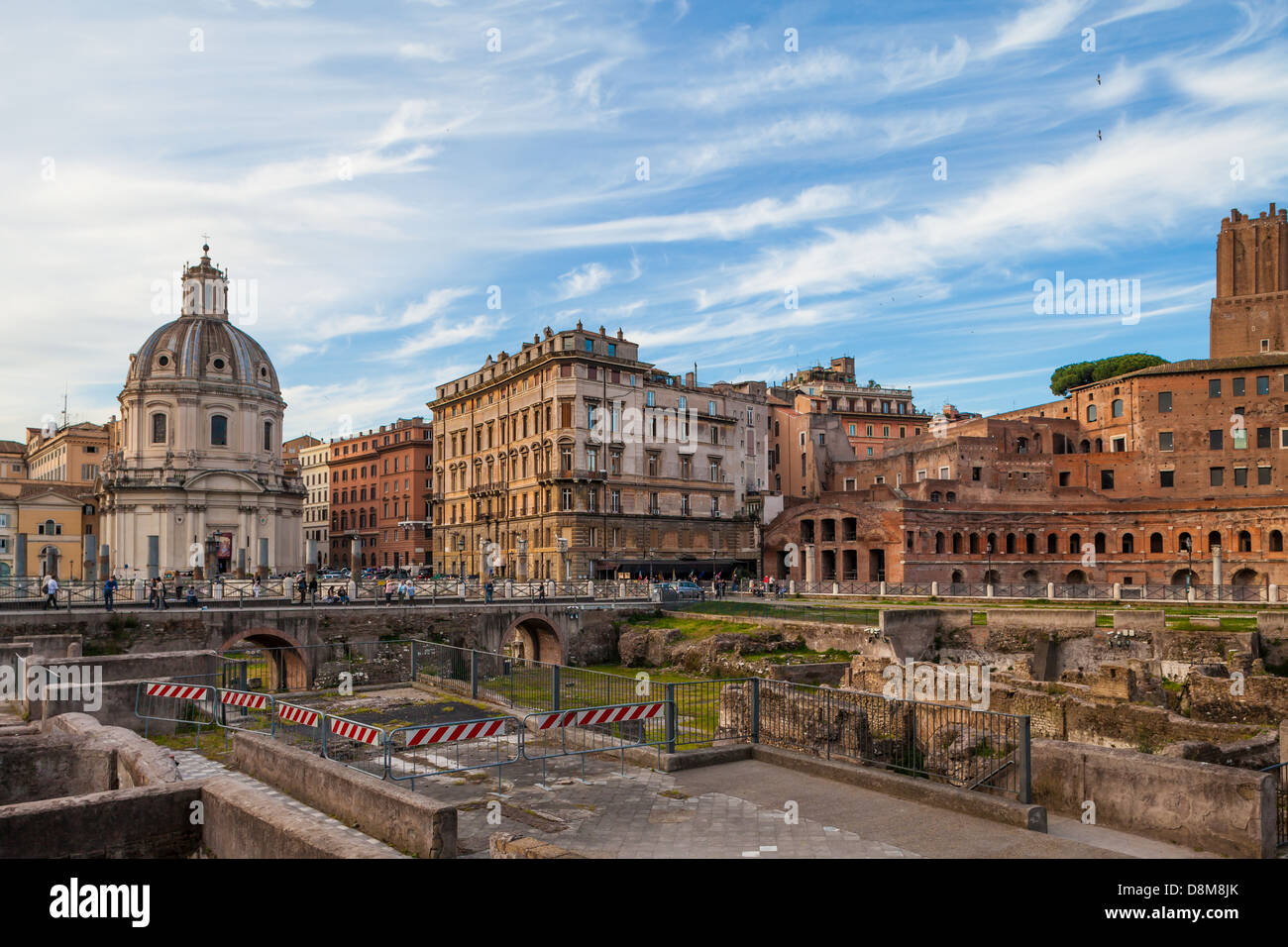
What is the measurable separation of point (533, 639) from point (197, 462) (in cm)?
3531

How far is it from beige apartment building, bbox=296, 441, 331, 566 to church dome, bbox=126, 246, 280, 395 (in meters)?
33.1

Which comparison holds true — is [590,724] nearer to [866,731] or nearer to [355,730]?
[355,730]

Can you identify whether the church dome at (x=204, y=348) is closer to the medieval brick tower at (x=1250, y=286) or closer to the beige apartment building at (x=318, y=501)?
the beige apartment building at (x=318, y=501)

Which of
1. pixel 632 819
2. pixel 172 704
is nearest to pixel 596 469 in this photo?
pixel 172 704

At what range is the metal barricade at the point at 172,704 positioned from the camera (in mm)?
15016

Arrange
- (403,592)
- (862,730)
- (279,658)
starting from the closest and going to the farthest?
(862,730) < (279,658) < (403,592)

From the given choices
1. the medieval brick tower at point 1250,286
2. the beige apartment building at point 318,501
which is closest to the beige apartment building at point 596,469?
the beige apartment building at point 318,501

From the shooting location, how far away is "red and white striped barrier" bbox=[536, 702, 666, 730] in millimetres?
12750

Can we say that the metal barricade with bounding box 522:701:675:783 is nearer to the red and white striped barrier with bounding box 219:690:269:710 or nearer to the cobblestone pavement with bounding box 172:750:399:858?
the cobblestone pavement with bounding box 172:750:399:858

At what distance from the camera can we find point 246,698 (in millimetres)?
14961

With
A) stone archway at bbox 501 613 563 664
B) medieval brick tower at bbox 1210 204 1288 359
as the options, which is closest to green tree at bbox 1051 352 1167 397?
medieval brick tower at bbox 1210 204 1288 359

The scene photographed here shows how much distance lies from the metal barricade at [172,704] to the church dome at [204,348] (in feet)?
179
